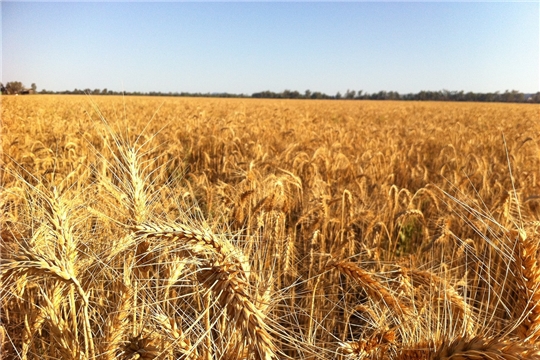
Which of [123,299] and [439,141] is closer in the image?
[123,299]

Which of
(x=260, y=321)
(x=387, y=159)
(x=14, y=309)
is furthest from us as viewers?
(x=387, y=159)

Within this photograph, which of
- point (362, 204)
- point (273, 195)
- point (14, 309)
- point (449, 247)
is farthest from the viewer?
point (362, 204)

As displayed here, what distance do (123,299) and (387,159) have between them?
468 cm

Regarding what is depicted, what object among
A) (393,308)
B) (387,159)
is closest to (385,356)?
(393,308)

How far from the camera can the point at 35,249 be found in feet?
4.00

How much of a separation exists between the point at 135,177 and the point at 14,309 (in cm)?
117

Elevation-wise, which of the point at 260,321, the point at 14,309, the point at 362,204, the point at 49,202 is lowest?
the point at 14,309

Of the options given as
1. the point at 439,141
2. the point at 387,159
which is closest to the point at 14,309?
the point at 387,159

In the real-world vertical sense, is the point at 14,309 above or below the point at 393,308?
below

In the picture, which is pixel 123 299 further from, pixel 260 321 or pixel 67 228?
pixel 260 321

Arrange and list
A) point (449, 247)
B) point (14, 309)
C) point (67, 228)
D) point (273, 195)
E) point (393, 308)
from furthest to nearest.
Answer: point (449, 247) → point (273, 195) → point (14, 309) → point (67, 228) → point (393, 308)

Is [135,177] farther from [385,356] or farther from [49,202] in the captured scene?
[385,356]

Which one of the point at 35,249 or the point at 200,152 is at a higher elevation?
the point at 35,249

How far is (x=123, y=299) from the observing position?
1416 millimetres
